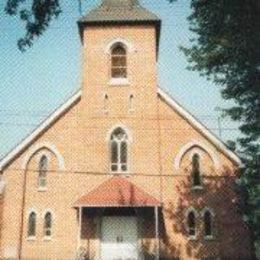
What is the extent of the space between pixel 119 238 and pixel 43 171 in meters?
5.21

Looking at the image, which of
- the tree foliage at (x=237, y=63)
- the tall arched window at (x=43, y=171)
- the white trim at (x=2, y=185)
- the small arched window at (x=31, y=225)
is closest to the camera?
the tree foliage at (x=237, y=63)

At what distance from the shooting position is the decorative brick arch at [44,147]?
2791 cm

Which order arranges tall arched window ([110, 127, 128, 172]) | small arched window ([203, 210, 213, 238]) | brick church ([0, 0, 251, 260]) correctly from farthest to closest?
tall arched window ([110, 127, 128, 172]) < small arched window ([203, 210, 213, 238]) < brick church ([0, 0, 251, 260])

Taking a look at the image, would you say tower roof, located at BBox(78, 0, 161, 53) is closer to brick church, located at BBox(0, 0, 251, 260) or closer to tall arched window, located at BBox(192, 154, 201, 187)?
brick church, located at BBox(0, 0, 251, 260)

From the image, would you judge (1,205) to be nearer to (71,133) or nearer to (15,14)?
(71,133)

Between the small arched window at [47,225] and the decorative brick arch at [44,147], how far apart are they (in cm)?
249

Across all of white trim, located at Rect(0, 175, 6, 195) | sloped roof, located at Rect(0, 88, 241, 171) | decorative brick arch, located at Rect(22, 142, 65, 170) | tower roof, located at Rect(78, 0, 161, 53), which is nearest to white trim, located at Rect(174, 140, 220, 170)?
sloped roof, located at Rect(0, 88, 241, 171)

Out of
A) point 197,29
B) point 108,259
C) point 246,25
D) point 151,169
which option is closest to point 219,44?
point 197,29

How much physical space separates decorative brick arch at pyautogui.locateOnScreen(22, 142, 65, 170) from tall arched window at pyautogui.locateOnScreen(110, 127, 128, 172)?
2624mm

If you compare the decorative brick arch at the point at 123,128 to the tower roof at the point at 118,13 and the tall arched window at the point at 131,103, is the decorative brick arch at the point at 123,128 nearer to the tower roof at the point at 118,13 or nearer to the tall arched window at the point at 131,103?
the tall arched window at the point at 131,103

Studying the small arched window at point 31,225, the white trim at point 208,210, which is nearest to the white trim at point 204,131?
the white trim at point 208,210

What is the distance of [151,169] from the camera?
27656mm

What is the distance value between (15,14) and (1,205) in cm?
1683

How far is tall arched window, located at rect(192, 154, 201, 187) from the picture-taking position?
91.6 ft
